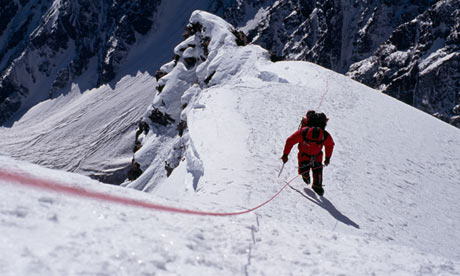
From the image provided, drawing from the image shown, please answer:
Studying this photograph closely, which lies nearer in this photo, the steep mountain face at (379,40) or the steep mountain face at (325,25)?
the steep mountain face at (379,40)

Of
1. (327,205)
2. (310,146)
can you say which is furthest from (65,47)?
(327,205)

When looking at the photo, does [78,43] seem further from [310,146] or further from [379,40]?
[310,146]

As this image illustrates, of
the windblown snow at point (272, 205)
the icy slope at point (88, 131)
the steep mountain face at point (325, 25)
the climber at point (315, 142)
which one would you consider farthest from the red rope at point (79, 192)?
the icy slope at point (88, 131)

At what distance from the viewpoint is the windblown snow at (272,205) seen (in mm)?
3281

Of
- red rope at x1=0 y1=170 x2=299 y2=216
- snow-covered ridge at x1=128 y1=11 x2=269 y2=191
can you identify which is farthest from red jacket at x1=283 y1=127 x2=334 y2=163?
snow-covered ridge at x1=128 y1=11 x2=269 y2=191

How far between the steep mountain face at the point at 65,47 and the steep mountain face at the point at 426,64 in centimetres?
6888

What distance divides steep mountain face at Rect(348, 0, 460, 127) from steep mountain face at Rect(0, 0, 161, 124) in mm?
68884

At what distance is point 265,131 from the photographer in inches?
470

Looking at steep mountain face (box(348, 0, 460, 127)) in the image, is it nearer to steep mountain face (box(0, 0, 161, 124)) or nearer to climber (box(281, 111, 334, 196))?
climber (box(281, 111, 334, 196))

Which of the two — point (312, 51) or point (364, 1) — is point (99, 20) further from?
point (364, 1)

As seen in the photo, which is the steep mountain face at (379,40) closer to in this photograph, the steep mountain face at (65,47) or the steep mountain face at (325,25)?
the steep mountain face at (325,25)

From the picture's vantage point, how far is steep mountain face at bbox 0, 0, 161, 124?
100312 mm

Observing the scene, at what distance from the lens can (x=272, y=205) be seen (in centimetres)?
688

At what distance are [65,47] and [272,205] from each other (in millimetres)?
122755
